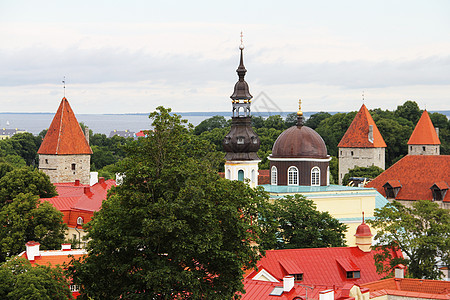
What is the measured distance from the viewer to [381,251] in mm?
39094

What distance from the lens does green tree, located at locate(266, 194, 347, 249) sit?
4338 centimetres

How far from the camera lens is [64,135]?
7938cm

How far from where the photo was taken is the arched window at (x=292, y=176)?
54.1 m

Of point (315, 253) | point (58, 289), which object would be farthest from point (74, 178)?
point (58, 289)

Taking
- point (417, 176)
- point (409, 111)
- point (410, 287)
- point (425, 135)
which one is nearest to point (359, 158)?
point (425, 135)

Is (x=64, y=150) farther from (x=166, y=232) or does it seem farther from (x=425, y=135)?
(x=166, y=232)

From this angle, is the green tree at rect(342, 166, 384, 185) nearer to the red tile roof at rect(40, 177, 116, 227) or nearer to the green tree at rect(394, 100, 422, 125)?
the green tree at rect(394, 100, 422, 125)

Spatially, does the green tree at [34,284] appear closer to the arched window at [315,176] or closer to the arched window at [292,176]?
the arched window at [292,176]

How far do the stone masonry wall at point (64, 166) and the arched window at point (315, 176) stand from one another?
101 ft

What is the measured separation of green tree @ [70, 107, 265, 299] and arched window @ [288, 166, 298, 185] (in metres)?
24.4

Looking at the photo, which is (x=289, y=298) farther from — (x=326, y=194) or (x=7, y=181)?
(x=7, y=181)

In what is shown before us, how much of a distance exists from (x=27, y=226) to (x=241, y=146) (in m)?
12.8

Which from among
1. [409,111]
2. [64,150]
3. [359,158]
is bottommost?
[359,158]

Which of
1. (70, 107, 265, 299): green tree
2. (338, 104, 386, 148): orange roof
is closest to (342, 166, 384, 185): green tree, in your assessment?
(338, 104, 386, 148): orange roof
